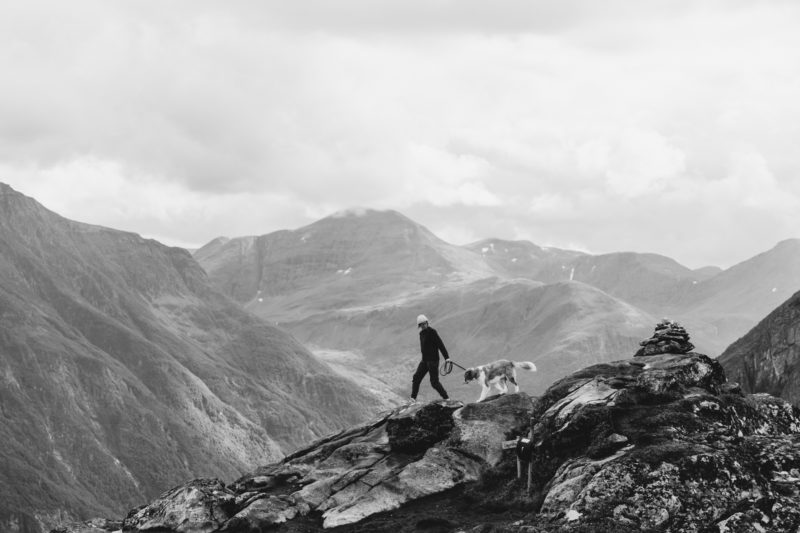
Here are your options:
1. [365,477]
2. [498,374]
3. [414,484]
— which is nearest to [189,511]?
[365,477]

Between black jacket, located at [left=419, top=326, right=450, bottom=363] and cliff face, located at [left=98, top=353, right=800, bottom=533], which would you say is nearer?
cliff face, located at [left=98, top=353, right=800, bottom=533]

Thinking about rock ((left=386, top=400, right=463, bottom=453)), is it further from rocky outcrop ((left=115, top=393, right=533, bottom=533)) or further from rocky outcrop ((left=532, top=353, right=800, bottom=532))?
rocky outcrop ((left=532, top=353, right=800, bottom=532))

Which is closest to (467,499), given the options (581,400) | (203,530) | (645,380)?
(581,400)

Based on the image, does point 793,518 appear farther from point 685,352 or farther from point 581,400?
point 685,352

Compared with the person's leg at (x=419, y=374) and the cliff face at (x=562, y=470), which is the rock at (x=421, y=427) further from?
the person's leg at (x=419, y=374)

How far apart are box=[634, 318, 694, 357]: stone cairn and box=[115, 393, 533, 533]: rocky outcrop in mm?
6095

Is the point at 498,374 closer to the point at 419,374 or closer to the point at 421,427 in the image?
the point at 419,374

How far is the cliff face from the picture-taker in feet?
87.6

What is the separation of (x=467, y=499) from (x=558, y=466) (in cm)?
423

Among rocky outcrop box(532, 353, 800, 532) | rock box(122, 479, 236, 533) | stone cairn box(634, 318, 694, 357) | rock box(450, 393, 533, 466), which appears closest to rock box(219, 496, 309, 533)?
rock box(122, 479, 236, 533)

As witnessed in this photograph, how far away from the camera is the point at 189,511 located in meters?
35.1

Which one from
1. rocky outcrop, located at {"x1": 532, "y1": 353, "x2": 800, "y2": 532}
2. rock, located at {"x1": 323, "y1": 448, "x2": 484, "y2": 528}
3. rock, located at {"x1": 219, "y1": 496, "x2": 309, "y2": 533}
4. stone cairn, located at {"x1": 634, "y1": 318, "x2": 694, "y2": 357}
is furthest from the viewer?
stone cairn, located at {"x1": 634, "y1": 318, "x2": 694, "y2": 357}

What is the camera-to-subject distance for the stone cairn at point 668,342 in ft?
130

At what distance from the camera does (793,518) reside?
25.1 m
